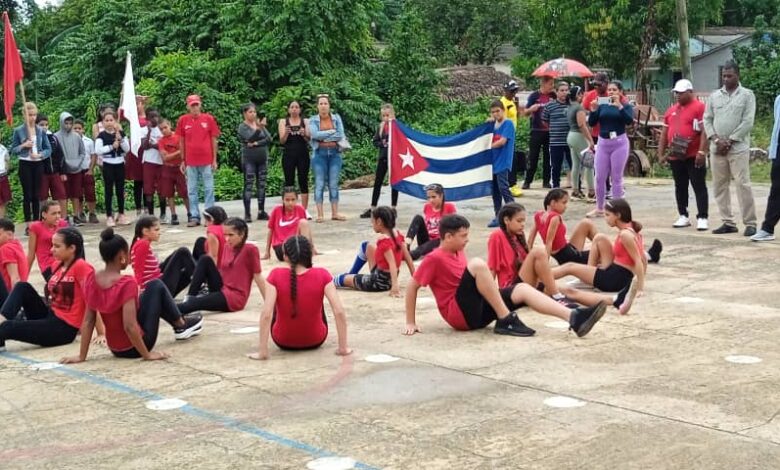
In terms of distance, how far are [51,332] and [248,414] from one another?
280cm

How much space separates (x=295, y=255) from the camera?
782cm

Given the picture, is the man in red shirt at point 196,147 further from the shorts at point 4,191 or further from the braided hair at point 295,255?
the braided hair at point 295,255

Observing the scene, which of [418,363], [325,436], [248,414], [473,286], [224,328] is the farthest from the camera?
[224,328]

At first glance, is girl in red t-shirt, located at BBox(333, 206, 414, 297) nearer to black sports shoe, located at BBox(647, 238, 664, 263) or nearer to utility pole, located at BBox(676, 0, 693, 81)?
black sports shoe, located at BBox(647, 238, 664, 263)

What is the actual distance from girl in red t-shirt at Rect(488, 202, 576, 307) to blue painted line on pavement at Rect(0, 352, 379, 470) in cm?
329

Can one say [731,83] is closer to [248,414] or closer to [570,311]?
[570,311]

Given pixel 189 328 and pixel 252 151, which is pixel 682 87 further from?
pixel 189 328

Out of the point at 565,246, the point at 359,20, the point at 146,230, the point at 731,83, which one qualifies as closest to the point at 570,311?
the point at 565,246

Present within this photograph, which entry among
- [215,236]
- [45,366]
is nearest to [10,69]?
[215,236]

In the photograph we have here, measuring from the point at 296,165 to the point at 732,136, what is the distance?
234 inches

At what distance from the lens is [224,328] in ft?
30.0

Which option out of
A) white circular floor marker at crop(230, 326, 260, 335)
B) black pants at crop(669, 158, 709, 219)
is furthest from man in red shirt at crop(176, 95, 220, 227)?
white circular floor marker at crop(230, 326, 260, 335)

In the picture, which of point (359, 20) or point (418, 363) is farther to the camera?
point (359, 20)

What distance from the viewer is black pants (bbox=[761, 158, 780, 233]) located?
40.9 feet
